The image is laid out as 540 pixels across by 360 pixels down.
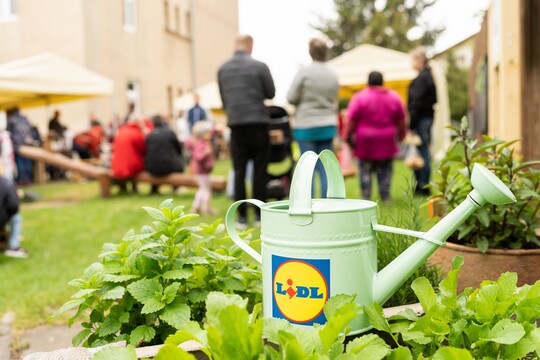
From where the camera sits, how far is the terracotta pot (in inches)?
72.7

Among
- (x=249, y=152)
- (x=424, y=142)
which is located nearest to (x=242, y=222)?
(x=249, y=152)

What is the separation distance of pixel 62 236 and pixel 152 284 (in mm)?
5147

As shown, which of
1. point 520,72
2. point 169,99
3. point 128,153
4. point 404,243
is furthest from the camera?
point 169,99

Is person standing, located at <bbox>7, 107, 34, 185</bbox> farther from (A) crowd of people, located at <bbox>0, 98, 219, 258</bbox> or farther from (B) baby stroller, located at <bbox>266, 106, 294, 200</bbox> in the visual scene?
(B) baby stroller, located at <bbox>266, 106, 294, 200</bbox>

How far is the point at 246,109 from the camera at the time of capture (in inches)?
224

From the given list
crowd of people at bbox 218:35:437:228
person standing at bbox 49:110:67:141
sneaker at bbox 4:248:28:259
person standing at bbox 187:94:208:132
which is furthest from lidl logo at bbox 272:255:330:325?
person standing at bbox 49:110:67:141

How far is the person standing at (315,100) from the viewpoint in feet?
19.3

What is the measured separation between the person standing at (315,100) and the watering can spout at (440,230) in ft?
14.3

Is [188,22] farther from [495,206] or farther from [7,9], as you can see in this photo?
[495,206]

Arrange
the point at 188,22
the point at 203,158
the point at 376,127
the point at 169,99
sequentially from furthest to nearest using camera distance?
1. the point at 188,22
2. the point at 169,99
3. the point at 203,158
4. the point at 376,127

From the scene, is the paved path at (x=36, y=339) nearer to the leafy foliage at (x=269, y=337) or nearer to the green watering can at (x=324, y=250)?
the green watering can at (x=324, y=250)

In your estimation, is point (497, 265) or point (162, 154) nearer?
point (497, 265)

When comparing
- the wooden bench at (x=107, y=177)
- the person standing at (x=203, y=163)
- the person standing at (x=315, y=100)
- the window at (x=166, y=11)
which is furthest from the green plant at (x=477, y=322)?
the window at (x=166, y=11)

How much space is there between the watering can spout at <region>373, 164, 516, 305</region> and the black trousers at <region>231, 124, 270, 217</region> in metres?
4.31
